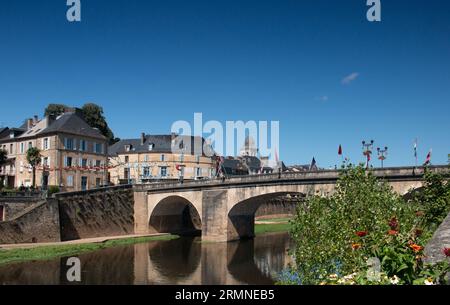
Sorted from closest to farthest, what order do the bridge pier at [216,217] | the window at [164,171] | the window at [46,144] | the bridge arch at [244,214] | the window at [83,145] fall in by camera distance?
1. the bridge arch at [244,214]
2. the bridge pier at [216,217]
3. the window at [46,144]
4. the window at [83,145]
5. the window at [164,171]

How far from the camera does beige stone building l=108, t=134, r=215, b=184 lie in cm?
7025

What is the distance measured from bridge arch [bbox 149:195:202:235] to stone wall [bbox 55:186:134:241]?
3037 mm

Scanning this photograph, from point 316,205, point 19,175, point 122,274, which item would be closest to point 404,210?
point 316,205

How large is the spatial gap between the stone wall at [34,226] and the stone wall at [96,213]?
1.35 meters

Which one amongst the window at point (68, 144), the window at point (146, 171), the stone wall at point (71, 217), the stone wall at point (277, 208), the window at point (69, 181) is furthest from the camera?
the stone wall at point (277, 208)

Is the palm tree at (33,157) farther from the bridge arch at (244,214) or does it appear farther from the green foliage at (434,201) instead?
the green foliage at (434,201)

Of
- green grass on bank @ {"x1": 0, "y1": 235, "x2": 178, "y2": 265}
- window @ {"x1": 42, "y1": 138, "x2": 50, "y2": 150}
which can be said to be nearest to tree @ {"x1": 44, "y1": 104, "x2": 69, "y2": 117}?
window @ {"x1": 42, "y1": 138, "x2": 50, "y2": 150}

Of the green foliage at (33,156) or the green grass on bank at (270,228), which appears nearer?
the green foliage at (33,156)

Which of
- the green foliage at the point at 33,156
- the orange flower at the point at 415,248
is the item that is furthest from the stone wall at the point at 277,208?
the orange flower at the point at 415,248

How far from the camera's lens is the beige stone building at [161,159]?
70.2 metres

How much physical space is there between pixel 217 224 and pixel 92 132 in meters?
25.2
